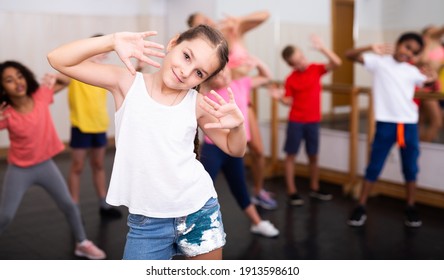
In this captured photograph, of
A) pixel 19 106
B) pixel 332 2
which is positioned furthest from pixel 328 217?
pixel 332 2

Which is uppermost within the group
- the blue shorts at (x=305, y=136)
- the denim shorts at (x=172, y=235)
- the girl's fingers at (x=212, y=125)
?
the girl's fingers at (x=212, y=125)

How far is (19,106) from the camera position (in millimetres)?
2859

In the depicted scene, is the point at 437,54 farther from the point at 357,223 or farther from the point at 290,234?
the point at 290,234

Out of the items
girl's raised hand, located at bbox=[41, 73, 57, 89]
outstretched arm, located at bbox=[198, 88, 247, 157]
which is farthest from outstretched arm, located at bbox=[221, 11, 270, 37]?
outstretched arm, located at bbox=[198, 88, 247, 157]

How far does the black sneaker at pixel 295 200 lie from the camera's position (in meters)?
4.28

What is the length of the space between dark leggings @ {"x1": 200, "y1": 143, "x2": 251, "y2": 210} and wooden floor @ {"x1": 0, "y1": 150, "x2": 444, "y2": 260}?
0.33 metres

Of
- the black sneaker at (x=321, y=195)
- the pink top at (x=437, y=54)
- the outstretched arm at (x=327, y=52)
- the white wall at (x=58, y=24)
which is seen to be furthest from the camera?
the white wall at (x=58, y=24)

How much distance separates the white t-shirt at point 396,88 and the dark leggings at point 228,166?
114cm

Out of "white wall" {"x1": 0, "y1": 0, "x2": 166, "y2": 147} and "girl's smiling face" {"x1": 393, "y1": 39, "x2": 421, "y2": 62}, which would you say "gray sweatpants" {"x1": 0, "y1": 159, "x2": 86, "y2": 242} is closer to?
"girl's smiling face" {"x1": 393, "y1": 39, "x2": 421, "y2": 62}

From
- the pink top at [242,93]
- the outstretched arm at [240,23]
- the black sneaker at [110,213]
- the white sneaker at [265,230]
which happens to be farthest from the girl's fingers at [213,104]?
the black sneaker at [110,213]

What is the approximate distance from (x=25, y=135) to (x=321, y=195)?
8.39 feet

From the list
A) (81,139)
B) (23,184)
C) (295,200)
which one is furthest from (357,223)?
(23,184)

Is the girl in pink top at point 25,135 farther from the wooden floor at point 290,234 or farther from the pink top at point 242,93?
the pink top at point 242,93

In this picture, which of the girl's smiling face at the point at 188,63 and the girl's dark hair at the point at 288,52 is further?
the girl's dark hair at the point at 288,52
